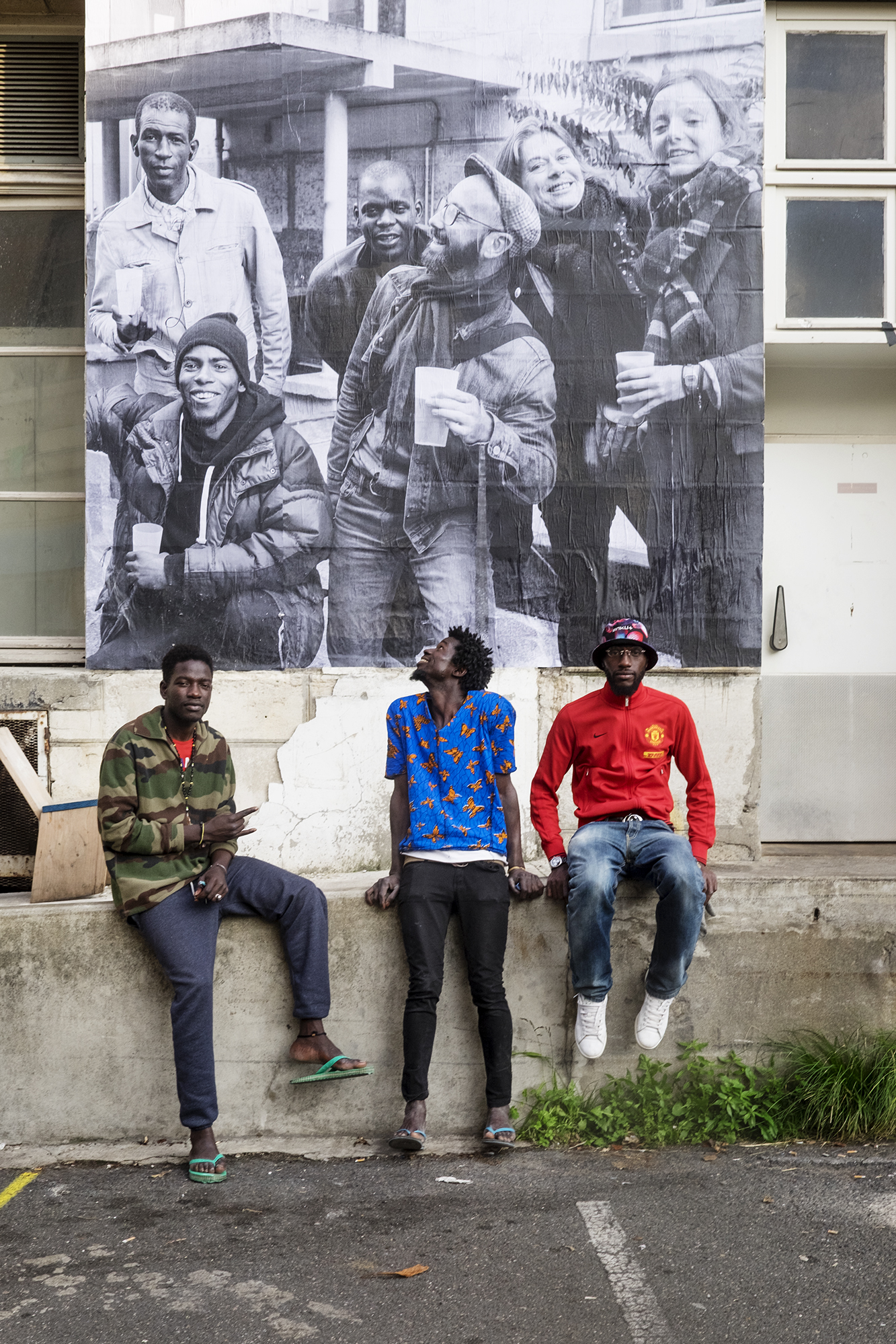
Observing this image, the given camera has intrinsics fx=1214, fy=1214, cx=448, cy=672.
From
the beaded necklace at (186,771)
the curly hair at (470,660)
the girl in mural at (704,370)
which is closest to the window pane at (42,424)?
the beaded necklace at (186,771)

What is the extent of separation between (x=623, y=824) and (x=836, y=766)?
201 cm

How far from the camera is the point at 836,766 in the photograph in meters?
6.41

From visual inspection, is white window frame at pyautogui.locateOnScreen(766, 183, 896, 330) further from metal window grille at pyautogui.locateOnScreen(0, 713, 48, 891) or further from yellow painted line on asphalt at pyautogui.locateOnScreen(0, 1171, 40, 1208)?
yellow painted line on asphalt at pyautogui.locateOnScreen(0, 1171, 40, 1208)

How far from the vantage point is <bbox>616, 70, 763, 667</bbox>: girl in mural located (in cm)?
598

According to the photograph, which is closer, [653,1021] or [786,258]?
[653,1021]

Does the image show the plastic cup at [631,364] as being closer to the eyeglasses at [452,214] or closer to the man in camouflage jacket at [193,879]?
the eyeglasses at [452,214]

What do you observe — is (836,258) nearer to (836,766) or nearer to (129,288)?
(836,766)

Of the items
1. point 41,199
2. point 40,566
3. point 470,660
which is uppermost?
point 41,199

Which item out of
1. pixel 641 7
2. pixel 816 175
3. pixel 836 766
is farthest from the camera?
pixel 836 766

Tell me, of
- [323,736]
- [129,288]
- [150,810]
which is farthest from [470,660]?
[129,288]

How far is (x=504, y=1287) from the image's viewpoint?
11.7ft

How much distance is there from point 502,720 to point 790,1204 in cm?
202

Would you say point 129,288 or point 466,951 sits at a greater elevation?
point 129,288

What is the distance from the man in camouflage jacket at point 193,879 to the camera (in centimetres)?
452
